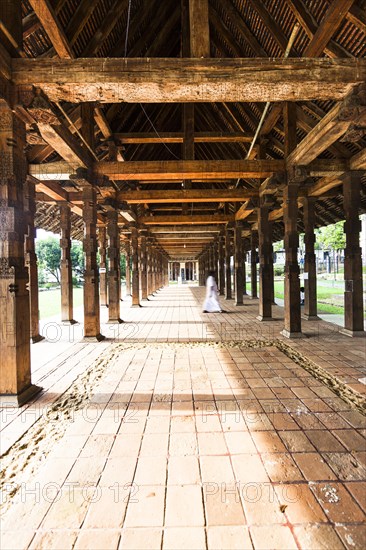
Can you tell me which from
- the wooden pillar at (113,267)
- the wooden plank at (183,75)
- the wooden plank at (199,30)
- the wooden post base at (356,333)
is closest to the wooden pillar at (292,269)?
the wooden post base at (356,333)

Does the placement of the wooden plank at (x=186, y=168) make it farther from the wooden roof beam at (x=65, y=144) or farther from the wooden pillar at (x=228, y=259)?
the wooden pillar at (x=228, y=259)

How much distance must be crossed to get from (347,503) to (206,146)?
12503 mm

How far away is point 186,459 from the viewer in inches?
101

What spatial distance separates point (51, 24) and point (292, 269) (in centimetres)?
604

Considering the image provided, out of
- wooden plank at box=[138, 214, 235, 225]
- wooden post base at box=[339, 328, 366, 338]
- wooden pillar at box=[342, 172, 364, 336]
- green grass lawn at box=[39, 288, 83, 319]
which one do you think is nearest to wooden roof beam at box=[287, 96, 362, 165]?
wooden pillar at box=[342, 172, 364, 336]

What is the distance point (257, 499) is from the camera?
209 cm

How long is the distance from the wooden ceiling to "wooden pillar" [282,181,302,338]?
609 mm

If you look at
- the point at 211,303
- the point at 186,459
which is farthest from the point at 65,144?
the point at 211,303

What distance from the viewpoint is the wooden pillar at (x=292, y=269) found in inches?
276

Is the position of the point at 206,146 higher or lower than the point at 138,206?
higher

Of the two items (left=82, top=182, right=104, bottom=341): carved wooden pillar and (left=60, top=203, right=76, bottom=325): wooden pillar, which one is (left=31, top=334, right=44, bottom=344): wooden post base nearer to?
(left=82, top=182, right=104, bottom=341): carved wooden pillar

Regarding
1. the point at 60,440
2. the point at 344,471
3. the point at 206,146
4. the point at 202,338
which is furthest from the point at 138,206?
the point at 344,471

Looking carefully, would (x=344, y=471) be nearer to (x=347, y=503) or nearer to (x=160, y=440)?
Result: (x=347, y=503)

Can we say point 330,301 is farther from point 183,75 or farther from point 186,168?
point 183,75
